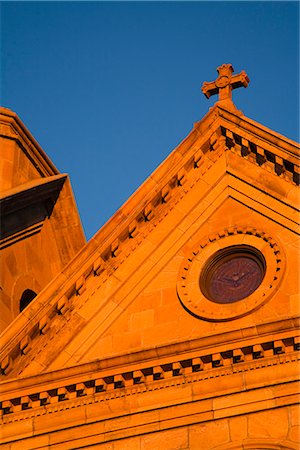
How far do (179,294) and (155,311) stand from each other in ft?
1.92

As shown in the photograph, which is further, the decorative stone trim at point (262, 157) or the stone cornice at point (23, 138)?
the stone cornice at point (23, 138)

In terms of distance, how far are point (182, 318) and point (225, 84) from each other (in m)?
6.26

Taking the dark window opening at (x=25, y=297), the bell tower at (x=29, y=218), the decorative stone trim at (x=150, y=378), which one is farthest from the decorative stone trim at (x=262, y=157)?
the dark window opening at (x=25, y=297)

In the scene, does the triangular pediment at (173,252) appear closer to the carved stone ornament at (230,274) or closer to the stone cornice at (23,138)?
the carved stone ornament at (230,274)

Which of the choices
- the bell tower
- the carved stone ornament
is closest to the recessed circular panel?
the carved stone ornament

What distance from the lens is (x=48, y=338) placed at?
33125mm

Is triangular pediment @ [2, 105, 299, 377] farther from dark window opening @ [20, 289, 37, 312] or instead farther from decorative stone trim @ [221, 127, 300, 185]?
dark window opening @ [20, 289, 37, 312]

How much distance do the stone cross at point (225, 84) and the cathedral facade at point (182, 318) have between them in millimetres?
22

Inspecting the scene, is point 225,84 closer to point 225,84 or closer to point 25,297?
point 225,84

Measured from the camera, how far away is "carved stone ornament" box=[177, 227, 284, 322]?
3184 centimetres

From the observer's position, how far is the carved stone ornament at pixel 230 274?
31844 mm

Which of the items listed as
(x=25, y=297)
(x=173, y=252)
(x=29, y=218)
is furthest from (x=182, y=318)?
(x=29, y=218)

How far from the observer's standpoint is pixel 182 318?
32.2 m

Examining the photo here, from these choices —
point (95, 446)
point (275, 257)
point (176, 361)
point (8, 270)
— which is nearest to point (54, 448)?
point (95, 446)
